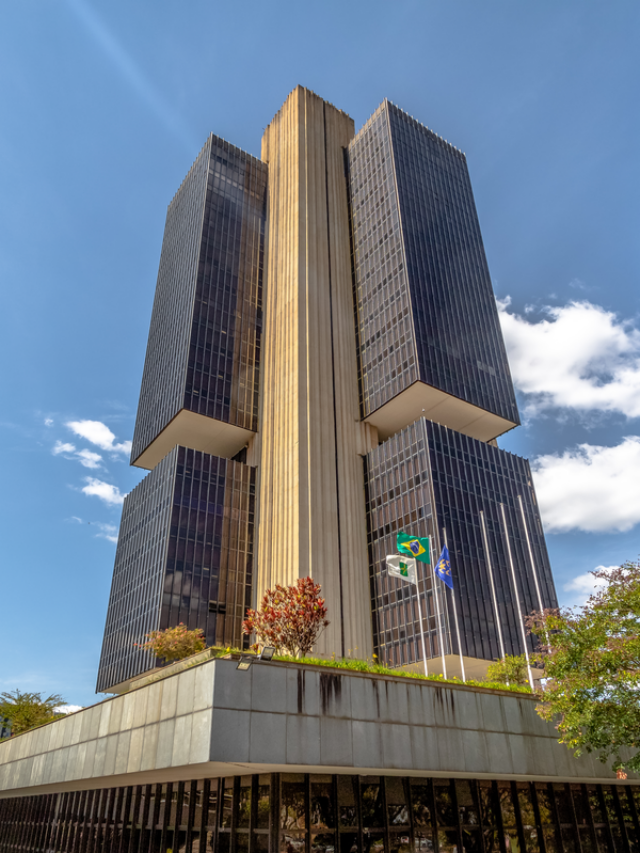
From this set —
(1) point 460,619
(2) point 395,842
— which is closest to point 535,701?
(2) point 395,842

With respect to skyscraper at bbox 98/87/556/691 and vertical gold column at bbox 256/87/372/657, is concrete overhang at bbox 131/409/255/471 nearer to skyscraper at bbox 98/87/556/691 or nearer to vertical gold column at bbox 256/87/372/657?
skyscraper at bbox 98/87/556/691

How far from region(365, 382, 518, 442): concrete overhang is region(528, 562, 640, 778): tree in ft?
160

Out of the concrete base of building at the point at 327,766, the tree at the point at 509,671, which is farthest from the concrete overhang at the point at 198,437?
the concrete base of building at the point at 327,766

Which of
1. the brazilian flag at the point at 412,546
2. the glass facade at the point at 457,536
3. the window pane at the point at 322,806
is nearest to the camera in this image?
the window pane at the point at 322,806

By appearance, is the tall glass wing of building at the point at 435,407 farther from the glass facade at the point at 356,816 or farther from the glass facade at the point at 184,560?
the glass facade at the point at 356,816

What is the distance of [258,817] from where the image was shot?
21.1 meters

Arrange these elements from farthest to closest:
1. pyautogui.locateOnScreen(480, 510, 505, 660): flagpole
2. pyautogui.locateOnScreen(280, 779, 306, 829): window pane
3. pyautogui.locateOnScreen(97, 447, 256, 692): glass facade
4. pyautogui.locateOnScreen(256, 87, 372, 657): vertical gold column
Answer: pyautogui.locateOnScreen(97, 447, 256, 692): glass facade
pyautogui.locateOnScreen(256, 87, 372, 657): vertical gold column
pyautogui.locateOnScreen(480, 510, 505, 660): flagpole
pyautogui.locateOnScreen(280, 779, 306, 829): window pane

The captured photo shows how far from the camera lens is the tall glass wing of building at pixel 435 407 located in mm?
63625

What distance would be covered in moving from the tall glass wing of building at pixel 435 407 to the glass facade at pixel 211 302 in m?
15.1

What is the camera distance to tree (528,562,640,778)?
2297 centimetres

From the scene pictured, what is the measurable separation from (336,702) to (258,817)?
4.71 metres

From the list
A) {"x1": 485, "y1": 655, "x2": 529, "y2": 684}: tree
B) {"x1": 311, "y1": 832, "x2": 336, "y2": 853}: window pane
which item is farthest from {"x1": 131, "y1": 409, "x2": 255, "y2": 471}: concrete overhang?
{"x1": 311, "y1": 832, "x2": 336, "y2": 853}: window pane

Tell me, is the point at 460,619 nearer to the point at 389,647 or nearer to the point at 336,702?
the point at 389,647

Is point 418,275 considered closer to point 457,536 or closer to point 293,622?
point 457,536
